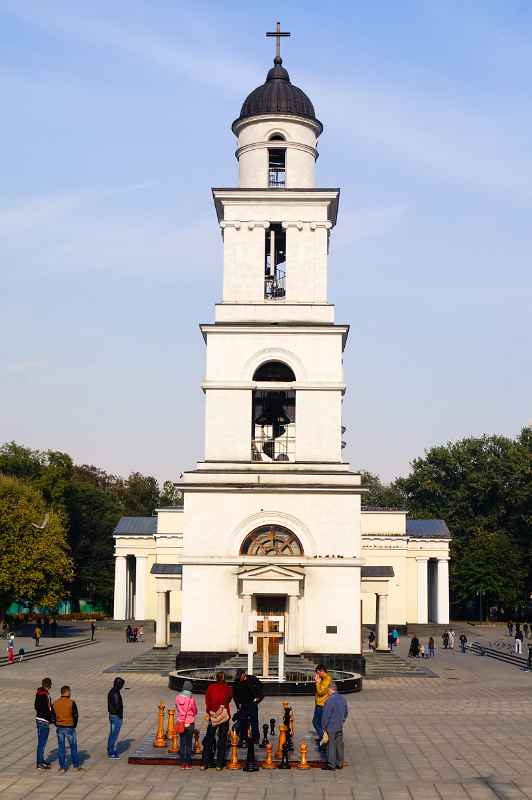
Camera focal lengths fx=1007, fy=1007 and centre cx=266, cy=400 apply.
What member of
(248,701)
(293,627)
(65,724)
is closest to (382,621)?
(293,627)

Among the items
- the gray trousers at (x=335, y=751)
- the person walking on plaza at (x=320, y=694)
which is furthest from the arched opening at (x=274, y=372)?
the gray trousers at (x=335, y=751)

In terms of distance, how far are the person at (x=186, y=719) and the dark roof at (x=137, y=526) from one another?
57.1 m

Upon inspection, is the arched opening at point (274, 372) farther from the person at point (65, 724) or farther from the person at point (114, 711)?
the person at point (65, 724)

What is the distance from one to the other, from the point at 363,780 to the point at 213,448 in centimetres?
2232

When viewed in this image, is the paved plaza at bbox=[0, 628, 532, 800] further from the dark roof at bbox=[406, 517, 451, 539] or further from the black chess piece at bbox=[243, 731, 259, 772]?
the dark roof at bbox=[406, 517, 451, 539]

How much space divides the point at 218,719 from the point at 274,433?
913 inches

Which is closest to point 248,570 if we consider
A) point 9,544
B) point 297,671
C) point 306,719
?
point 297,671

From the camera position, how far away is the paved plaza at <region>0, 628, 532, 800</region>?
16.2 m

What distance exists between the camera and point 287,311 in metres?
39.6

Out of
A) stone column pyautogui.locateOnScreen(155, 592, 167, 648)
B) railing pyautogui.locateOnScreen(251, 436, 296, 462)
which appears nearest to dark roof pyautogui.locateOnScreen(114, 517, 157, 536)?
stone column pyautogui.locateOnScreen(155, 592, 167, 648)

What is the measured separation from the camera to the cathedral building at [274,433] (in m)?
37.0

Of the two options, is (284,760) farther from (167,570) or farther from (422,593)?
(422,593)

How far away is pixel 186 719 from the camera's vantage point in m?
18.3

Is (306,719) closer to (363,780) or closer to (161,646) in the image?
(363,780)
